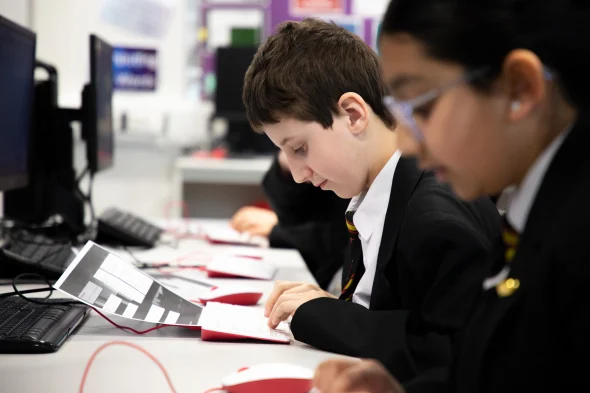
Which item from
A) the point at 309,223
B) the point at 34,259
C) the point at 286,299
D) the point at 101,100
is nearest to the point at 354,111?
the point at 286,299

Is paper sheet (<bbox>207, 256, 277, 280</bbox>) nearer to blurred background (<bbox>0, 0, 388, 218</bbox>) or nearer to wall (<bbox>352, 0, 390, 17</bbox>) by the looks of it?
blurred background (<bbox>0, 0, 388, 218</bbox>)

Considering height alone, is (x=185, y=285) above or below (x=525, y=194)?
below

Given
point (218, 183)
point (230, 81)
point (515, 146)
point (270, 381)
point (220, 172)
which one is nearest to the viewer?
point (515, 146)

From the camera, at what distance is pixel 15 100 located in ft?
5.54

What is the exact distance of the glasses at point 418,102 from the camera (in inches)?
25.4

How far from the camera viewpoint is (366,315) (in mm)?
978

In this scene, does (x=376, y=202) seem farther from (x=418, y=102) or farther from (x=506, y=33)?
(x=506, y=33)

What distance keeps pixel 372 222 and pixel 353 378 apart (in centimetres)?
45

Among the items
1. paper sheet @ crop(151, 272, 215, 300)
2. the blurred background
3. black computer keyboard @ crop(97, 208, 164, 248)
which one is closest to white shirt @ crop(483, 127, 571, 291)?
paper sheet @ crop(151, 272, 215, 300)

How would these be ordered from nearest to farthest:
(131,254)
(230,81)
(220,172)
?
(131,254), (220,172), (230,81)

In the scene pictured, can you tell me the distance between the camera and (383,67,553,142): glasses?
646 mm

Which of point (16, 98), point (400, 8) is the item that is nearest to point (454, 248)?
point (400, 8)

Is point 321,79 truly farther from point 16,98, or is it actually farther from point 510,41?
point 16,98

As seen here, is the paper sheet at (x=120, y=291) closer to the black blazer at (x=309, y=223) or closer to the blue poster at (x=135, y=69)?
the black blazer at (x=309, y=223)
